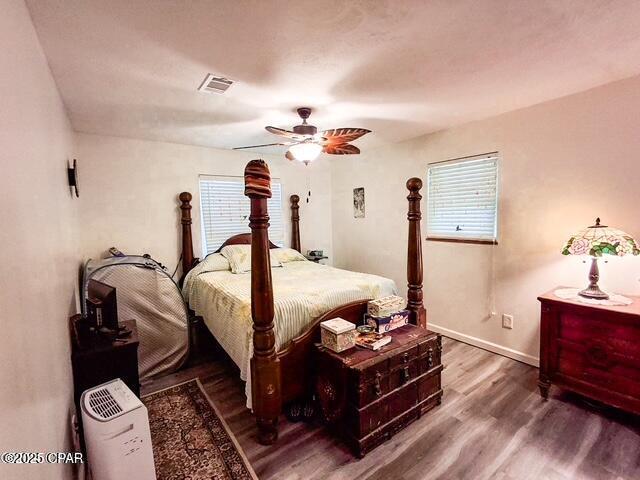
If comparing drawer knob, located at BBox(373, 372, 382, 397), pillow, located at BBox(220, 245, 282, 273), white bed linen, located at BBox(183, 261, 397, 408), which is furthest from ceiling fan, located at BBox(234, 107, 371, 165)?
drawer knob, located at BBox(373, 372, 382, 397)

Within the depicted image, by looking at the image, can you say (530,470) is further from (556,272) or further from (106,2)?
(106,2)

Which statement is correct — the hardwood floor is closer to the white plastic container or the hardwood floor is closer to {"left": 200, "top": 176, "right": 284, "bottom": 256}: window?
the white plastic container

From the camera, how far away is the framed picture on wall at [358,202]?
4250 millimetres

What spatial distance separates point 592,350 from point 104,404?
114 inches

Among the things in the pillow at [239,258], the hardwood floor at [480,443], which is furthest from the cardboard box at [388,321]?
the pillow at [239,258]

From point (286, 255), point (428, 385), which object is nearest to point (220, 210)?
point (286, 255)

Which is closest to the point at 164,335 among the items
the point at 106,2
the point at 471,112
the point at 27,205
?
the point at 27,205

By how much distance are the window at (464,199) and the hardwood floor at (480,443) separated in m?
1.44

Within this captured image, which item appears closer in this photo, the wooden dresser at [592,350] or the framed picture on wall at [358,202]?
the wooden dresser at [592,350]

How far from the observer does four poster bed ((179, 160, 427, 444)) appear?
5.68 feet

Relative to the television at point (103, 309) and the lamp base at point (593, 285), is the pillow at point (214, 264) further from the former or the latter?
the lamp base at point (593, 285)

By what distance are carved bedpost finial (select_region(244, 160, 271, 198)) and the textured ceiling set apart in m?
0.61

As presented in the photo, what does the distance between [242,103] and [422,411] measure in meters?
2.62

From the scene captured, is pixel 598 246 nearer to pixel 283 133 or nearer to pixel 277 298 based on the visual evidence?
pixel 277 298
